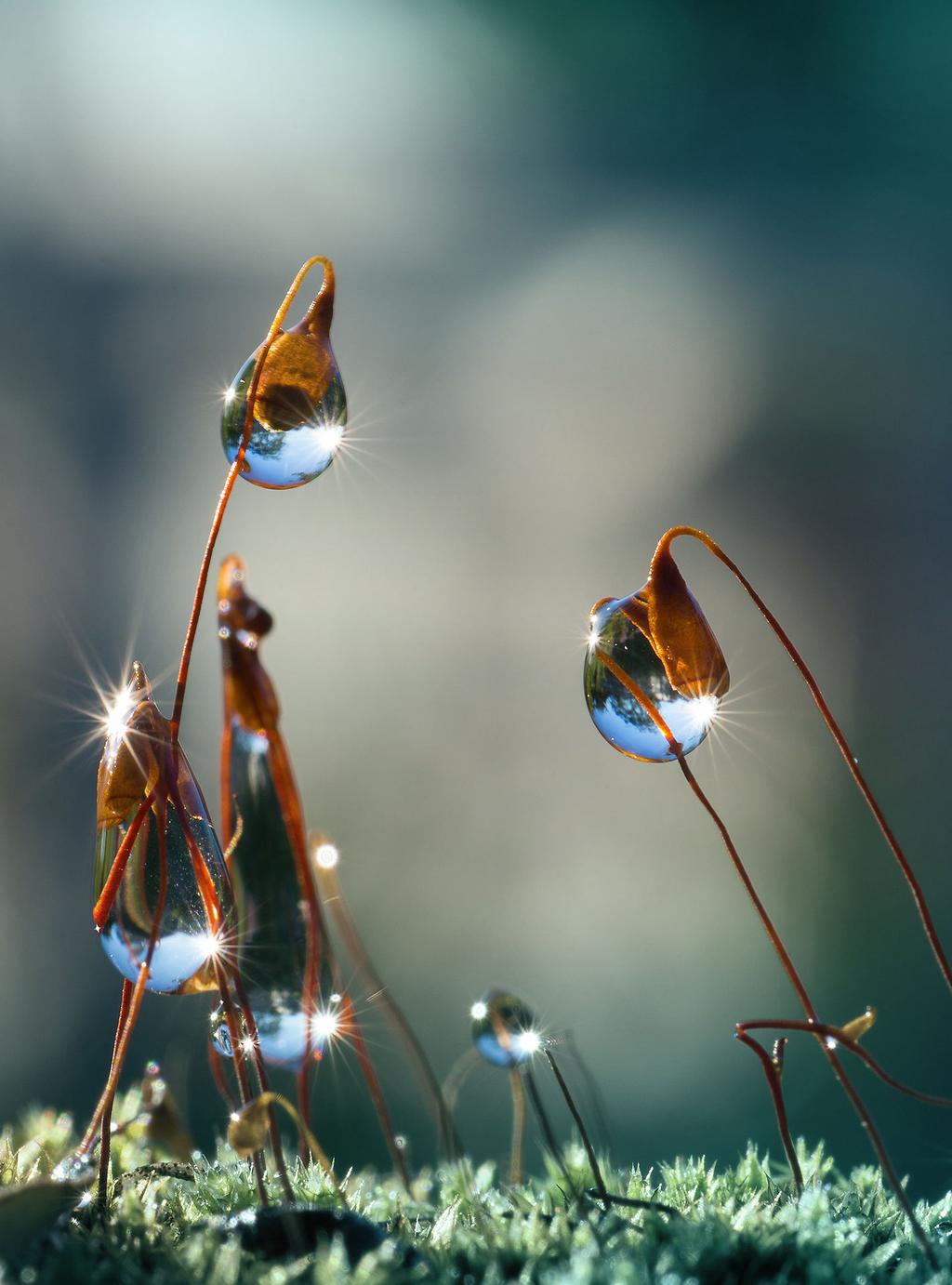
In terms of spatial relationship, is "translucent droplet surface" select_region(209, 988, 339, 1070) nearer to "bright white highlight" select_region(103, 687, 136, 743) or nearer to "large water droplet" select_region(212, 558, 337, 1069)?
"large water droplet" select_region(212, 558, 337, 1069)

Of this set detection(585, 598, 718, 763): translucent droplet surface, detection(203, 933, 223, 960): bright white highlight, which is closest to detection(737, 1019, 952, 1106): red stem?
detection(585, 598, 718, 763): translucent droplet surface

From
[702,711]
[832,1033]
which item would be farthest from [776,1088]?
[702,711]

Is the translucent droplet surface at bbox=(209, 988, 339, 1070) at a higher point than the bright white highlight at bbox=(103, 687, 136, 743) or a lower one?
lower

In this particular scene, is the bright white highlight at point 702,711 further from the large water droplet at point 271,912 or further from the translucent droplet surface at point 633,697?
the large water droplet at point 271,912

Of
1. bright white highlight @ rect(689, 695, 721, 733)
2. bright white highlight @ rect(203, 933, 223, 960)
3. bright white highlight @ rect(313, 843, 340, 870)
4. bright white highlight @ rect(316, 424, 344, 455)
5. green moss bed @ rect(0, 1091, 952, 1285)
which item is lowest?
green moss bed @ rect(0, 1091, 952, 1285)

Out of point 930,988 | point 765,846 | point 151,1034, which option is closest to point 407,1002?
point 151,1034

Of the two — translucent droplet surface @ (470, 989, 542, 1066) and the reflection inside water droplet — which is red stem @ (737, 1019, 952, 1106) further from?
the reflection inside water droplet
